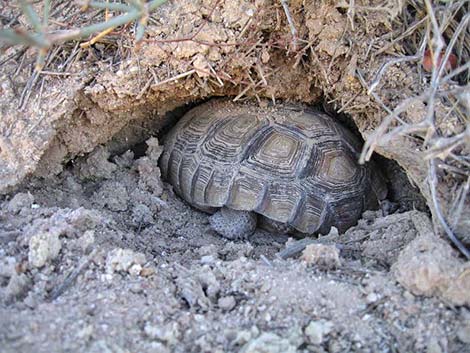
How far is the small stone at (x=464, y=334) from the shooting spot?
1.86 metres

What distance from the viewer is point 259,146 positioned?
343 cm

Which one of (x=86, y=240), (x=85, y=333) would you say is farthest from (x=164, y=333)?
(x=86, y=240)

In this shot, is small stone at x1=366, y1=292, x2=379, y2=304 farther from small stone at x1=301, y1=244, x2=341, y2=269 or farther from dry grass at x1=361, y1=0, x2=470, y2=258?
dry grass at x1=361, y1=0, x2=470, y2=258

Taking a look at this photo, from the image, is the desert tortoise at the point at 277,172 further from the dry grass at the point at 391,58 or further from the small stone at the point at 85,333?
the small stone at the point at 85,333

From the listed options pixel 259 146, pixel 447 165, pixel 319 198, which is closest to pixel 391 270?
pixel 447 165

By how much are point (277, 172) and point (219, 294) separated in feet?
4.58

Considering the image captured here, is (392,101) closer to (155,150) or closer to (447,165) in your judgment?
(447,165)

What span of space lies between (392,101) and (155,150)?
5.43ft

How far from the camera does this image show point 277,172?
3.36m

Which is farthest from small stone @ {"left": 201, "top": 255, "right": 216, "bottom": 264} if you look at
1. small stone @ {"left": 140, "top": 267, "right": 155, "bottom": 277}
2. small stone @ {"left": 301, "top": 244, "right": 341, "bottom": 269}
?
small stone @ {"left": 301, "top": 244, "right": 341, "bottom": 269}

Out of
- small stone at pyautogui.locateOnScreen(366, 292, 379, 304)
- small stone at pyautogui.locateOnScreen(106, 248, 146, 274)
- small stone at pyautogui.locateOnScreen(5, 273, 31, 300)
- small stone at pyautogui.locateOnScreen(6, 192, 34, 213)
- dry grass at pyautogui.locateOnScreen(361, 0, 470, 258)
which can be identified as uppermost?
dry grass at pyautogui.locateOnScreen(361, 0, 470, 258)

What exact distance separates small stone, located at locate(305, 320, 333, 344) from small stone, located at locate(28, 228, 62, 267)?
1.10 m

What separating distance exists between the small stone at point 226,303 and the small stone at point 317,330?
309 millimetres

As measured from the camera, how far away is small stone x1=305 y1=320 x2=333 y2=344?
1859mm
